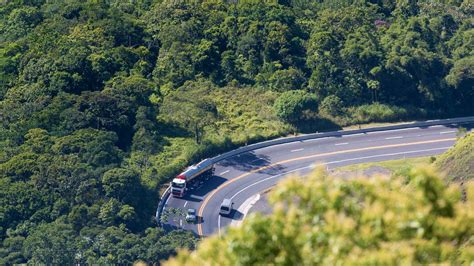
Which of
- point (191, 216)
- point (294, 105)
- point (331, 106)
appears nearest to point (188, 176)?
point (191, 216)

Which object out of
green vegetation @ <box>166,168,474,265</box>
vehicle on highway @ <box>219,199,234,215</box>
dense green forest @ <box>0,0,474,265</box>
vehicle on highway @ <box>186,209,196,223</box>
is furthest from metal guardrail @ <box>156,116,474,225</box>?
green vegetation @ <box>166,168,474,265</box>

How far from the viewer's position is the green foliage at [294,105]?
7094 centimetres

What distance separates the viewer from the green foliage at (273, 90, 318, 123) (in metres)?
70.9

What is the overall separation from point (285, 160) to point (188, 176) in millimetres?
9593

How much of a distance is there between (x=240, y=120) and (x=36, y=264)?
25642 mm

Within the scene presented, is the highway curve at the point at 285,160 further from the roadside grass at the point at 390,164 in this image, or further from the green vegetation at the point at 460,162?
the green vegetation at the point at 460,162

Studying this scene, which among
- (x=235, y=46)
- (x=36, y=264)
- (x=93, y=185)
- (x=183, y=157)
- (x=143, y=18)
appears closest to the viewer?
(x=36, y=264)

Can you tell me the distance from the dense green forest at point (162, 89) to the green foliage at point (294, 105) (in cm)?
17

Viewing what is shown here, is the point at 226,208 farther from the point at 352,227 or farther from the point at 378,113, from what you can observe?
the point at 352,227

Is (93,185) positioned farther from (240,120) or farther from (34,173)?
(240,120)

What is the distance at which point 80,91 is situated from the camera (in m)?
73.0

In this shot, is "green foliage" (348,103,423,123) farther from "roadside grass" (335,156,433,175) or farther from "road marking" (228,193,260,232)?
"road marking" (228,193,260,232)

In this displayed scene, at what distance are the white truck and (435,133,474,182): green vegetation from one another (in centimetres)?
1710

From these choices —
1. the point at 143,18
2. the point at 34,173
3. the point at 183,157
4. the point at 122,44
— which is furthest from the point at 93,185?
the point at 143,18
